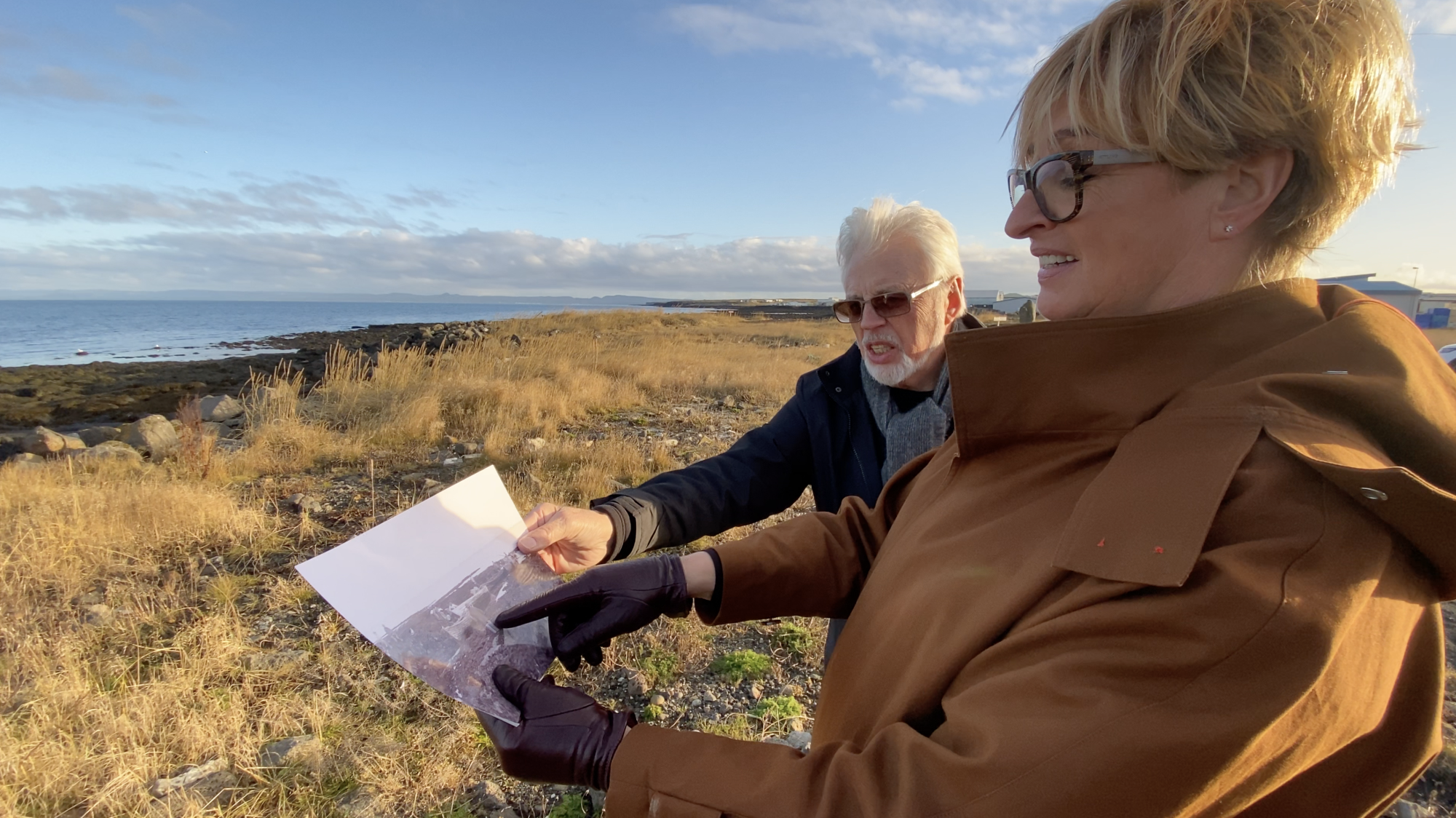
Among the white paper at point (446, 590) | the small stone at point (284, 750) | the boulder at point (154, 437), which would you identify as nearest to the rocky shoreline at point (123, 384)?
the boulder at point (154, 437)

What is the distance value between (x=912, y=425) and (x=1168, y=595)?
1.64 m

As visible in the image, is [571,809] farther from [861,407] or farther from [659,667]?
[861,407]

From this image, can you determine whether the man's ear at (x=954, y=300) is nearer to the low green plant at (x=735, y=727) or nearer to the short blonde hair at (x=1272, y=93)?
the short blonde hair at (x=1272, y=93)

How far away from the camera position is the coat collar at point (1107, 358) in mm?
914

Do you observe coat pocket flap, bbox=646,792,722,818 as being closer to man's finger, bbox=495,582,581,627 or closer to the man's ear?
man's finger, bbox=495,582,581,627

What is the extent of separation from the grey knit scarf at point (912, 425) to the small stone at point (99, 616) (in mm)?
3943

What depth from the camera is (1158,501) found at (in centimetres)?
79

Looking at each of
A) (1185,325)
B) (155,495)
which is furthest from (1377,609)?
(155,495)

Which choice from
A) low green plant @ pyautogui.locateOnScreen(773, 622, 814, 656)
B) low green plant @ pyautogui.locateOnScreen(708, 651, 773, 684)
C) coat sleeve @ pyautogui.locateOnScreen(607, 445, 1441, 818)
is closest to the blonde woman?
coat sleeve @ pyautogui.locateOnScreen(607, 445, 1441, 818)

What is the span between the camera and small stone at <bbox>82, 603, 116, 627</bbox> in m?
3.40

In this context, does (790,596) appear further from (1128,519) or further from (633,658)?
(633,658)

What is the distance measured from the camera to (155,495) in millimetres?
4773

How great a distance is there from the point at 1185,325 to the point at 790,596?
98 cm

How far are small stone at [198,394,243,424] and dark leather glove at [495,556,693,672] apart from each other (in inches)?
477
